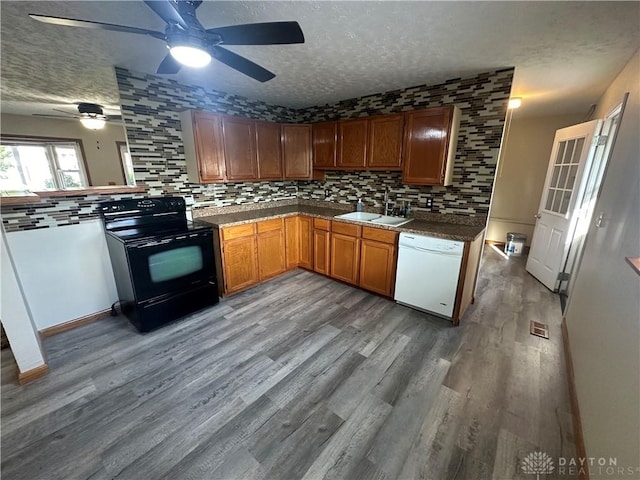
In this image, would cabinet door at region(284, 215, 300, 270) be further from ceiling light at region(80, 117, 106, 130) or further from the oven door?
ceiling light at region(80, 117, 106, 130)

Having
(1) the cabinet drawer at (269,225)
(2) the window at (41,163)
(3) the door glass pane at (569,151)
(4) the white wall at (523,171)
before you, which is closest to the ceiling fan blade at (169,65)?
(1) the cabinet drawer at (269,225)

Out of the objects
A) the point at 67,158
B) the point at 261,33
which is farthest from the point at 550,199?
the point at 67,158

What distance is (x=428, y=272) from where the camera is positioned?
2570 millimetres

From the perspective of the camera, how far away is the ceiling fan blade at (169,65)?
1.69 meters

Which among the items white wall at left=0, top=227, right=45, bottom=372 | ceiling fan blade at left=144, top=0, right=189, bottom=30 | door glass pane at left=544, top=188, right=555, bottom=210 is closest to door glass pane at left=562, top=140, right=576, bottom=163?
door glass pane at left=544, top=188, right=555, bottom=210

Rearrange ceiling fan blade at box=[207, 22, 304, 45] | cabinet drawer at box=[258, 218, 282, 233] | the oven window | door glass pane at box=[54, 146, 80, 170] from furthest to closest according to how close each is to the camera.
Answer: door glass pane at box=[54, 146, 80, 170] → cabinet drawer at box=[258, 218, 282, 233] → the oven window → ceiling fan blade at box=[207, 22, 304, 45]

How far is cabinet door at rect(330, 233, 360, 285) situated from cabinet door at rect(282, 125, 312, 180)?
1088mm

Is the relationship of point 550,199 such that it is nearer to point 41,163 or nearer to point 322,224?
point 322,224

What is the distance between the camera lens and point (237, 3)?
1457 millimetres

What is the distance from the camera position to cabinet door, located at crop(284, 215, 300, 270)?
355 cm

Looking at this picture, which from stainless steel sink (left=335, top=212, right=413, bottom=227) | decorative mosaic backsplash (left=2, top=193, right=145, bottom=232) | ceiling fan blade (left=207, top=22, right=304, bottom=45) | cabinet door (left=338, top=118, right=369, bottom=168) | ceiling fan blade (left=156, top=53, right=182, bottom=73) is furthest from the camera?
cabinet door (left=338, top=118, right=369, bottom=168)

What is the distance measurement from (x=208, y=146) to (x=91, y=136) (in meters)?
3.39

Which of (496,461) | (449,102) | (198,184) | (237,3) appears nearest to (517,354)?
(496,461)

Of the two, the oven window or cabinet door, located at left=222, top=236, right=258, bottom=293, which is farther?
cabinet door, located at left=222, top=236, right=258, bottom=293
